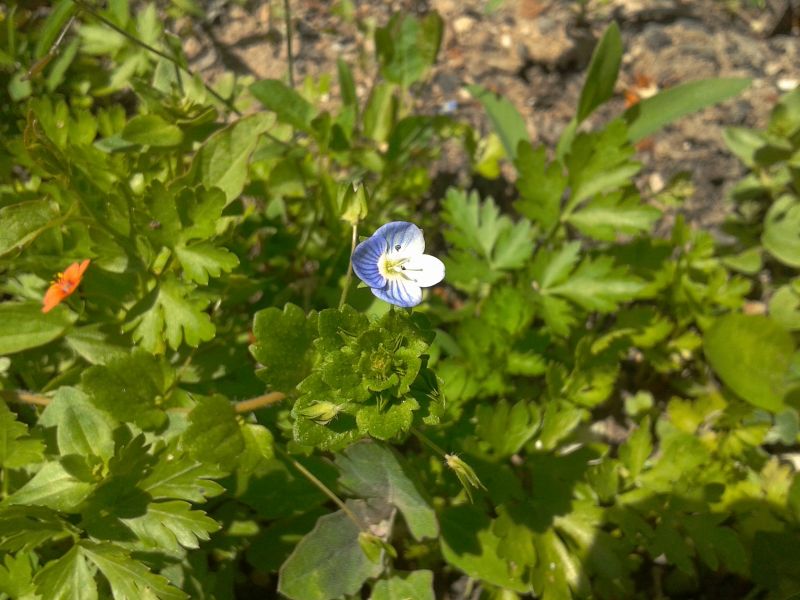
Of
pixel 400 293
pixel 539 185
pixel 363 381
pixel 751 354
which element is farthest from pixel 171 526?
Result: pixel 751 354

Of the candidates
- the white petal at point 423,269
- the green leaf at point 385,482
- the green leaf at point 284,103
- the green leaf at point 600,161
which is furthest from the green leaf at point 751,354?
the green leaf at point 284,103

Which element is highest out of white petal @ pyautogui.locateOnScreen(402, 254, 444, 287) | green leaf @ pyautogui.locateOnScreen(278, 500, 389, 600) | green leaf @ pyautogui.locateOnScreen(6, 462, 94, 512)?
white petal @ pyautogui.locateOnScreen(402, 254, 444, 287)

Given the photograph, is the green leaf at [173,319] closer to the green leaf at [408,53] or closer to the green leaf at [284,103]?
the green leaf at [284,103]

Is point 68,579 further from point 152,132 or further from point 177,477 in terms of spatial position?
point 152,132

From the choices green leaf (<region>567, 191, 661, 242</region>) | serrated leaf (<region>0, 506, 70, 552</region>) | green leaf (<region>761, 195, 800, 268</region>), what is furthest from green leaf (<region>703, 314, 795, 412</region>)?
serrated leaf (<region>0, 506, 70, 552</region>)

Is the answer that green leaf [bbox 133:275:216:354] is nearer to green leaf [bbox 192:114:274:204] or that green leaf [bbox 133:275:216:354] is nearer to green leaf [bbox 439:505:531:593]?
green leaf [bbox 192:114:274:204]
